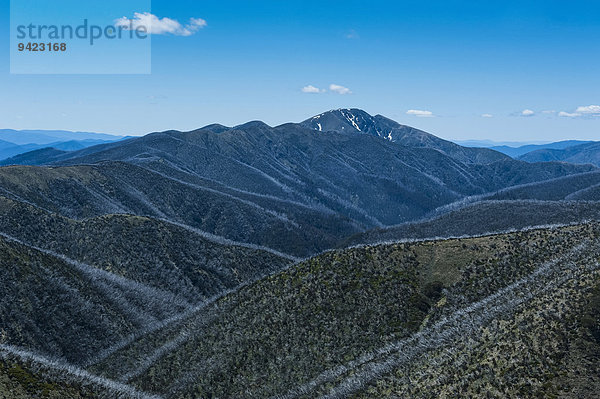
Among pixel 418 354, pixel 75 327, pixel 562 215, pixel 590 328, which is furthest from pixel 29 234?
pixel 562 215

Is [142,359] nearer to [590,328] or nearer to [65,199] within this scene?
[590,328]

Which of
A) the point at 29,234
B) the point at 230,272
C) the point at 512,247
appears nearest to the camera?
the point at 512,247

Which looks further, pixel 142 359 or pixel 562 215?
pixel 562 215

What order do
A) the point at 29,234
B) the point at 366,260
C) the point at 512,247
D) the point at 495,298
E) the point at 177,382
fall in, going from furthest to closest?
the point at 29,234
the point at 366,260
the point at 512,247
the point at 177,382
the point at 495,298

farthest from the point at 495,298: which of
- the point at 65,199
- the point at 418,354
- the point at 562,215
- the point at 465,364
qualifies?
the point at 65,199

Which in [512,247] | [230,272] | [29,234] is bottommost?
[230,272]

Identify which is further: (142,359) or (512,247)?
(142,359)

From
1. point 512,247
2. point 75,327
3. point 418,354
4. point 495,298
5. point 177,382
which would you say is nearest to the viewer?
point 418,354

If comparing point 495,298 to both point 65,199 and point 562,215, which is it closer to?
point 562,215

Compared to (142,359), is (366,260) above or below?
above
